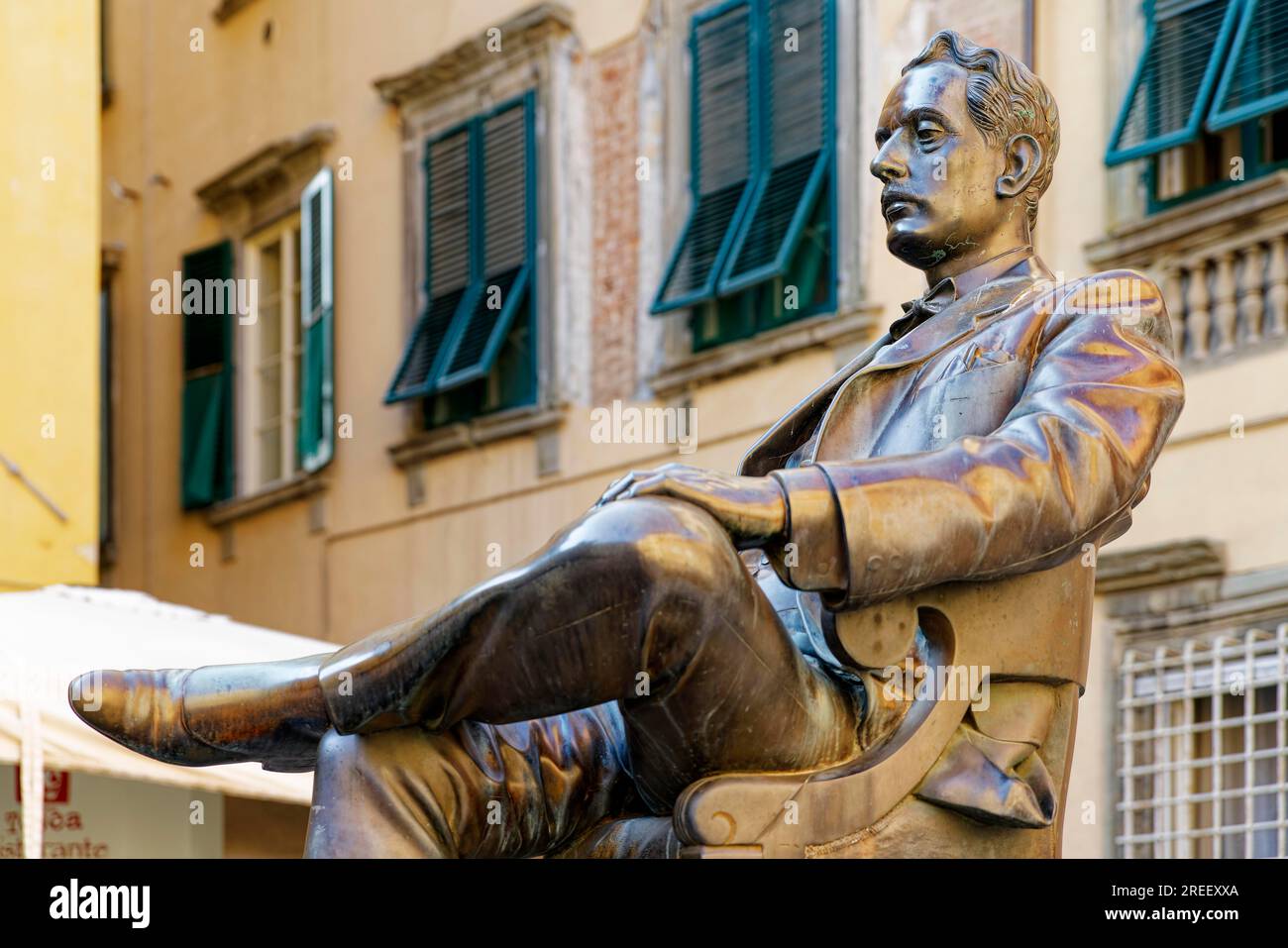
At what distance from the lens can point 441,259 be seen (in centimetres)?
1695

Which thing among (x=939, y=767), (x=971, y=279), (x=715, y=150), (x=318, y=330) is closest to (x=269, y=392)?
(x=318, y=330)

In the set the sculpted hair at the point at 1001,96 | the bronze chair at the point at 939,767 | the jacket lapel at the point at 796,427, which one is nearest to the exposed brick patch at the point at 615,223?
the jacket lapel at the point at 796,427

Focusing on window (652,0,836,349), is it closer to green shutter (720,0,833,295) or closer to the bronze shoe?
green shutter (720,0,833,295)

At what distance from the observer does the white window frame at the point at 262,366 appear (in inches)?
732

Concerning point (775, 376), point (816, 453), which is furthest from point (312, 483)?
point (816, 453)

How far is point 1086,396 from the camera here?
321 cm

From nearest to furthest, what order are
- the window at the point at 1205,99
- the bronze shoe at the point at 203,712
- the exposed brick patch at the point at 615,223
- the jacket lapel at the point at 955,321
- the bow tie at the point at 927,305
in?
the bronze shoe at the point at 203,712 → the jacket lapel at the point at 955,321 → the bow tie at the point at 927,305 → the window at the point at 1205,99 → the exposed brick patch at the point at 615,223

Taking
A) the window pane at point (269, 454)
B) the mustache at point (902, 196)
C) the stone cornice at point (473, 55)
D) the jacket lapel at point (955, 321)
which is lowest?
the jacket lapel at point (955, 321)

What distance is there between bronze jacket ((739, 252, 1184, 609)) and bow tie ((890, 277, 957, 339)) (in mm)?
49

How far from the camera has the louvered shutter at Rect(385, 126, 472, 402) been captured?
16656 mm

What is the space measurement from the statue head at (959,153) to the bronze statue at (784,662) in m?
0.12

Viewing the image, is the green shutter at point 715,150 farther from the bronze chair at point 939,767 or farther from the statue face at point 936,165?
the bronze chair at point 939,767

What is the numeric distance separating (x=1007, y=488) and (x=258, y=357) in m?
16.3

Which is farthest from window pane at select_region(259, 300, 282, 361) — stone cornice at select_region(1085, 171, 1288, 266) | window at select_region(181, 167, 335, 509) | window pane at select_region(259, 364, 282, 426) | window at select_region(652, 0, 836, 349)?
stone cornice at select_region(1085, 171, 1288, 266)
